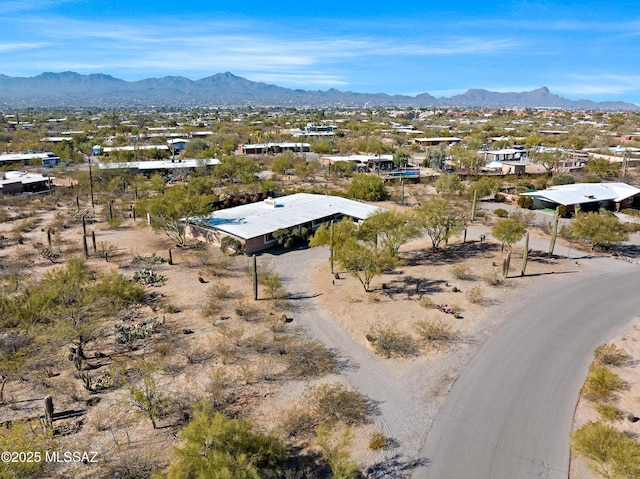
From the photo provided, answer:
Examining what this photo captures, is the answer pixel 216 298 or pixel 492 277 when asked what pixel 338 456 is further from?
pixel 492 277

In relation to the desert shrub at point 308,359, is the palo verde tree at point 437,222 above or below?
above

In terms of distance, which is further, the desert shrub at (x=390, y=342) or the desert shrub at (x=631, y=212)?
the desert shrub at (x=631, y=212)

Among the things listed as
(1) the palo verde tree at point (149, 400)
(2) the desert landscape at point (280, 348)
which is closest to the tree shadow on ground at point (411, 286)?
(2) the desert landscape at point (280, 348)

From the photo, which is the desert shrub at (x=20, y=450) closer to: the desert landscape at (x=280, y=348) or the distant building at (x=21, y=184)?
the desert landscape at (x=280, y=348)

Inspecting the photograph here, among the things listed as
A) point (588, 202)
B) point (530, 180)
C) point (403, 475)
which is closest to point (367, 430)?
point (403, 475)

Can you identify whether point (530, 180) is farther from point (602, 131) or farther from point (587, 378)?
point (602, 131)

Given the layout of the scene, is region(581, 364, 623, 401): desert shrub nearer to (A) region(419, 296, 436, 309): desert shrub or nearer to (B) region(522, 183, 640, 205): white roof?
(A) region(419, 296, 436, 309): desert shrub

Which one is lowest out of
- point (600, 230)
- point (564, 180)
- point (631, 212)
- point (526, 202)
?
point (631, 212)

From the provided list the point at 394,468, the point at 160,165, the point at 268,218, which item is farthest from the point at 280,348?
the point at 160,165
